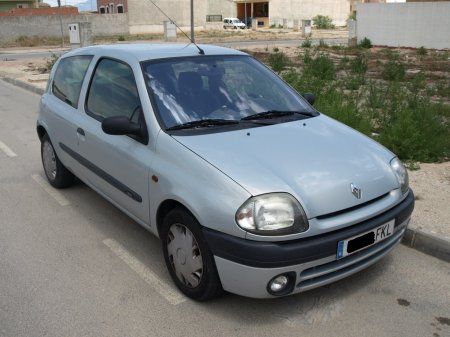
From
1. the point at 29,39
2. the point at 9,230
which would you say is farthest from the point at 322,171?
the point at 29,39

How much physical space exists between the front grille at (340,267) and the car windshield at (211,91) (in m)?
1.35

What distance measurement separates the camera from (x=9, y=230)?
15.2 feet

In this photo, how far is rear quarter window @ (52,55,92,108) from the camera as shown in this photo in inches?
191

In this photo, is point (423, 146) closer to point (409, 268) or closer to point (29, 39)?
point (409, 268)

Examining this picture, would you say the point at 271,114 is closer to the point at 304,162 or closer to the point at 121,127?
the point at 304,162

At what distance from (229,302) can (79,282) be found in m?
1.16

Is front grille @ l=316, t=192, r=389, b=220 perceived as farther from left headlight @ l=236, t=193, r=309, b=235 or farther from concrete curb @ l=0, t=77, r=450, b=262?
concrete curb @ l=0, t=77, r=450, b=262

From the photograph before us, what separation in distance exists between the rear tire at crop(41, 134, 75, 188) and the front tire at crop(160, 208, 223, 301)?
243cm

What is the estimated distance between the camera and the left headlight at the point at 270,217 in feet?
9.41

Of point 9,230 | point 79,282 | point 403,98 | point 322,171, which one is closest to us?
point 322,171

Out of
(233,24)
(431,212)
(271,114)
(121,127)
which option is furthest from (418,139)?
(233,24)

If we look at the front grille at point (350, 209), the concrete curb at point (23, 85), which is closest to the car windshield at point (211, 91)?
the front grille at point (350, 209)

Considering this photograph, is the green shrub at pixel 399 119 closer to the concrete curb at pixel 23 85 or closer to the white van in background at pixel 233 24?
the concrete curb at pixel 23 85

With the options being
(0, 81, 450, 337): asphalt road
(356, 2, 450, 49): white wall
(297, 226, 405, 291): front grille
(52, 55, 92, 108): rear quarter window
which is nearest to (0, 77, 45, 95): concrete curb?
(52, 55, 92, 108): rear quarter window
